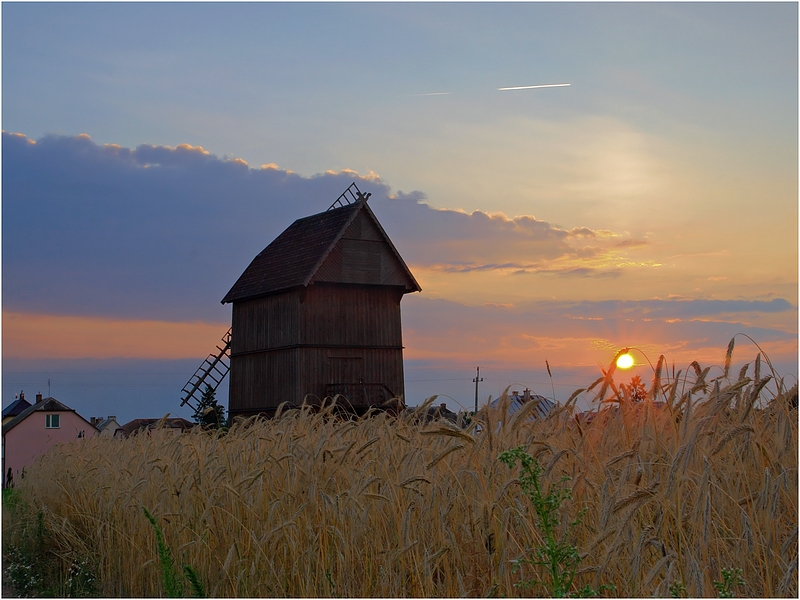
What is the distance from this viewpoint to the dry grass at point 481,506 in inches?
144

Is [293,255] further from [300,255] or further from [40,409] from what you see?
[40,409]

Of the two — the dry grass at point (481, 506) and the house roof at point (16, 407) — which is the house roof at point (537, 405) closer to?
the dry grass at point (481, 506)

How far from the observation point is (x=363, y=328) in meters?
33.9

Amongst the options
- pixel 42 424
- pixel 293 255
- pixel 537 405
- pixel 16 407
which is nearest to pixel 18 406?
pixel 16 407

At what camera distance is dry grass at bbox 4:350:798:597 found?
144 inches

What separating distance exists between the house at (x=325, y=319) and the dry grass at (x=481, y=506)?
24393mm

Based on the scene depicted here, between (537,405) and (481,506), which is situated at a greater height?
(537,405)

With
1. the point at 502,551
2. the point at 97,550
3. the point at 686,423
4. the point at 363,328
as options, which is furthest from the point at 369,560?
the point at 363,328

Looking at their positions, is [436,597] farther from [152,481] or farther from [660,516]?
[152,481]

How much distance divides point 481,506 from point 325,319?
94.2ft

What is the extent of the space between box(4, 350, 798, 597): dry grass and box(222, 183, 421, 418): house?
2439 cm

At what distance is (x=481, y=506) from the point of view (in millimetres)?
4379

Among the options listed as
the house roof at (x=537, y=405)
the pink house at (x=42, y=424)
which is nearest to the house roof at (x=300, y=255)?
the pink house at (x=42, y=424)

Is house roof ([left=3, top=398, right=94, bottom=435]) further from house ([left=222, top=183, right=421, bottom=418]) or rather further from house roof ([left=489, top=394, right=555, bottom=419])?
house roof ([left=489, top=394, right=555, bottom=419])
